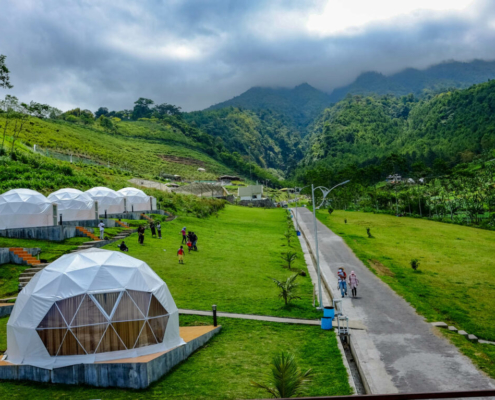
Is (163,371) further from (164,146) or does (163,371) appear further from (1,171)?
(164,146)

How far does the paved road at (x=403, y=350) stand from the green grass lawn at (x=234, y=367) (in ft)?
4.89

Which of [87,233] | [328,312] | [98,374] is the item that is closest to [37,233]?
[87,233]

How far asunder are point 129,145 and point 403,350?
124 metres

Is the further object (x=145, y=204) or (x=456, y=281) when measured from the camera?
(x=145, y=204)

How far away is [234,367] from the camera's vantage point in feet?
46.6

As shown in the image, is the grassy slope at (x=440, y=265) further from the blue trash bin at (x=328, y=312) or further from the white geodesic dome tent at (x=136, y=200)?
the white geodesic dome tent at (x=136, y=200)

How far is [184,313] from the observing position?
1975 centimetres

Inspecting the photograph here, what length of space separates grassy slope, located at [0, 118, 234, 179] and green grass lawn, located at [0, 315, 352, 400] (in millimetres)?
81226

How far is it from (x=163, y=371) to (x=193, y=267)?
14938 millimetres

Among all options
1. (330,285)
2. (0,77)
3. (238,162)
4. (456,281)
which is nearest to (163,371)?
(330,285)

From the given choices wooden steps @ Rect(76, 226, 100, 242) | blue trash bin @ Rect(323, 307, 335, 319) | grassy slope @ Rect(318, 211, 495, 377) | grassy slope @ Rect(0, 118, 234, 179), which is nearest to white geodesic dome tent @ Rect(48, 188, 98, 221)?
wooden steps @ Rect(76, 226, 100, 242)

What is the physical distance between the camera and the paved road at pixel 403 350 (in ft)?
42.3

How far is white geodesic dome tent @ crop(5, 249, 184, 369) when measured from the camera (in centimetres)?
1341

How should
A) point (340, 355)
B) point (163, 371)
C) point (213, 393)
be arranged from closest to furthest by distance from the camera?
point (213, 393) → point (163, 371) → point (340, 355)
